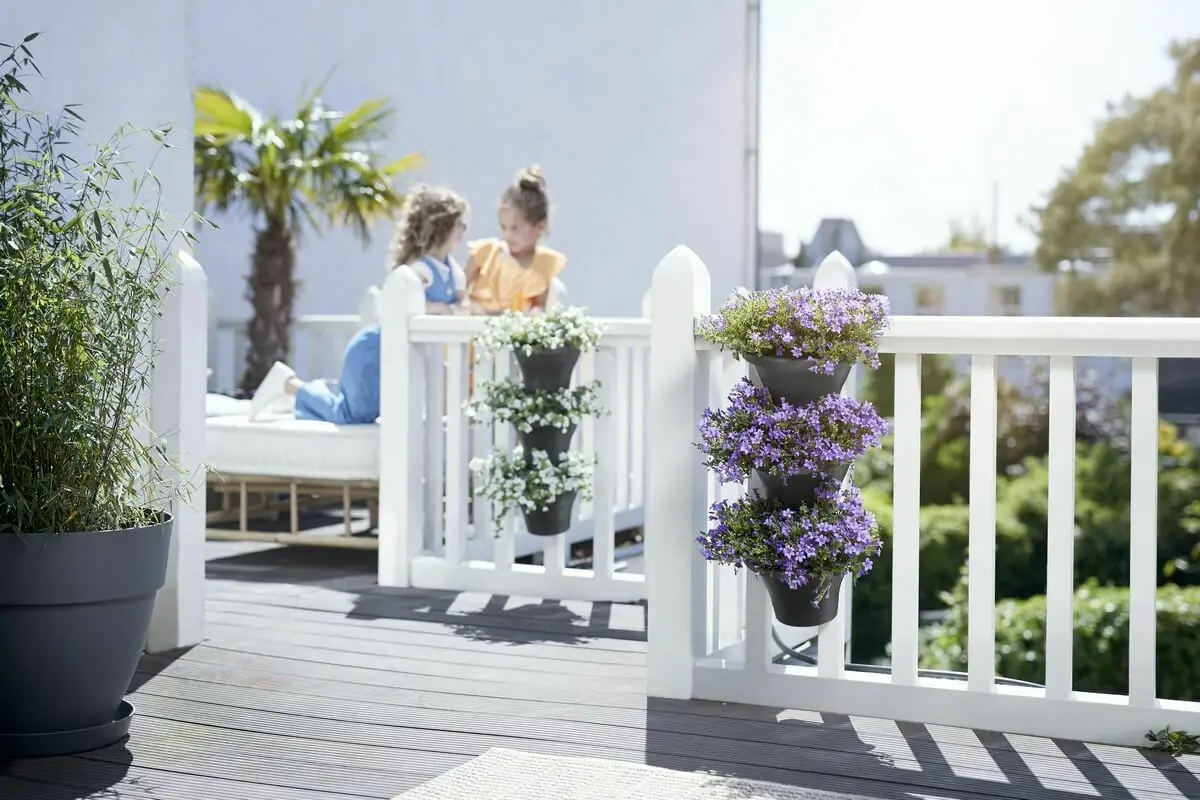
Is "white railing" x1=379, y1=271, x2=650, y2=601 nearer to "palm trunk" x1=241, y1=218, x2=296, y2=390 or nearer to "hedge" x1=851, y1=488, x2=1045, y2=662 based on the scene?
"palm trunk" x1=241, y1=218, x2=296, y2=390

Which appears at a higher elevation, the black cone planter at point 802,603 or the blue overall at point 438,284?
the blue overall at point 438,284

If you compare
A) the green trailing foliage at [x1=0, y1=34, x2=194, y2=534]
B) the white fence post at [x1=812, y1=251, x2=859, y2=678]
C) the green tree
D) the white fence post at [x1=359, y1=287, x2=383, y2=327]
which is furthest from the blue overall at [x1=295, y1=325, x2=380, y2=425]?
the green tree

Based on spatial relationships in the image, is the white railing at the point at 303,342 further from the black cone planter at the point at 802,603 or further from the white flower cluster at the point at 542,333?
the black cone planter at the point at 802,603

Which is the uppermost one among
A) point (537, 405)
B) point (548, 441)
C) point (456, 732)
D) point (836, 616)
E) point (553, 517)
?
point (537, 405)

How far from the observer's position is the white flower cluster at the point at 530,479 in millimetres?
3965

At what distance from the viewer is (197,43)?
27.9ft

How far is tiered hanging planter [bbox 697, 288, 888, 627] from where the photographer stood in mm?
2635

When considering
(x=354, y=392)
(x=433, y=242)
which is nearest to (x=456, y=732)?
(x=354, y=392)

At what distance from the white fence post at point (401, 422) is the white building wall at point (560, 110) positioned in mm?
4995

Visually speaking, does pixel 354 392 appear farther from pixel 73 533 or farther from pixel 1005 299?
pixel 1005 299

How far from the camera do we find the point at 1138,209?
13.4 metres

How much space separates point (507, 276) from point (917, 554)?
2331 mm

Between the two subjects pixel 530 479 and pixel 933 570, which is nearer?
pixel 530 479

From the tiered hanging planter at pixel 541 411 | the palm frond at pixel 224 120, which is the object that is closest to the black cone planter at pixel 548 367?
the tiered hanging planter at pixel 541 411
